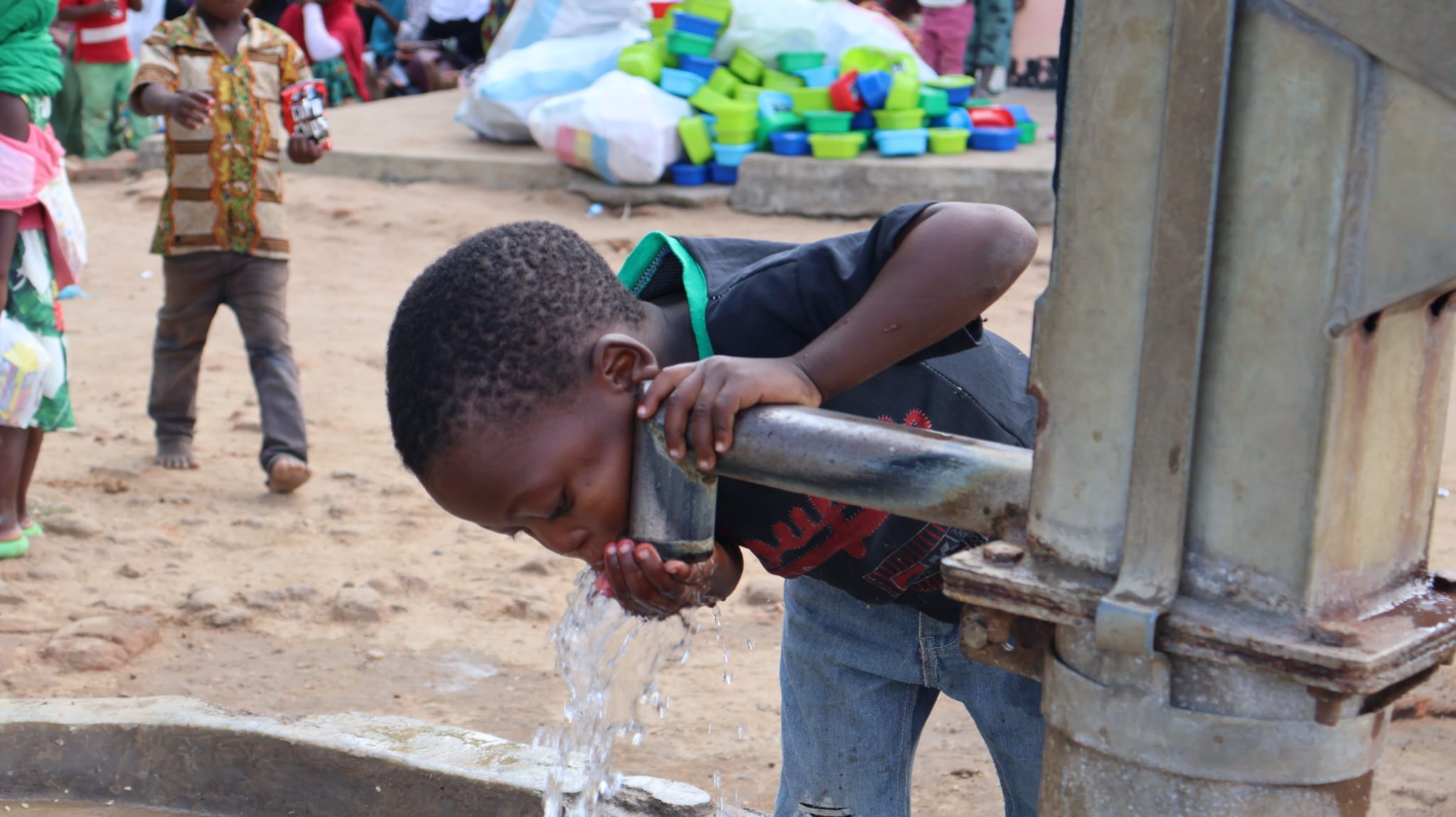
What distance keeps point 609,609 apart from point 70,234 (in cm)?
261

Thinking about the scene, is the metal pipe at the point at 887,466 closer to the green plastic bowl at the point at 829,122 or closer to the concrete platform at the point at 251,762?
the concrete platform at the point at 251,762

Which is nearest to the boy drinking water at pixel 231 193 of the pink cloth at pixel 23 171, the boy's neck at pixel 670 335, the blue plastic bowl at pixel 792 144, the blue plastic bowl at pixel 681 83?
the pink cloth at pixel 23 171

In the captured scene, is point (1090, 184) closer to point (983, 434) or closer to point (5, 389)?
point (983, 434)

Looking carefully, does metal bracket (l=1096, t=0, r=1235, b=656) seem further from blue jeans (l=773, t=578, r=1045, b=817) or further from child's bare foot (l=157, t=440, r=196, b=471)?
child's bare foot (l=157, t=440, r=196, b=471)

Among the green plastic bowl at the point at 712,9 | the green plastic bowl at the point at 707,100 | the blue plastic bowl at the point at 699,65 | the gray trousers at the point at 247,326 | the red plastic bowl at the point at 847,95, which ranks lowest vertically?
the gray trousers at the point at 247,326

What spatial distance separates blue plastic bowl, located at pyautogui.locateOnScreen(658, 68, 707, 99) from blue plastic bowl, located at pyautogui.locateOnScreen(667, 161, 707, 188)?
1.51 ft

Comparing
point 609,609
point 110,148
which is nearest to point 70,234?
point 609,609

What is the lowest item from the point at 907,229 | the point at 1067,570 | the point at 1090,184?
the point at 1067,570

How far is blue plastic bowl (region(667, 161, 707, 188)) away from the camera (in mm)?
7617

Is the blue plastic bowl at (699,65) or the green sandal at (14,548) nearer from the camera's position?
the green sandal at (14,548)

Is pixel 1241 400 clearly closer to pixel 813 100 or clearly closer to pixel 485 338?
pixel 485 338

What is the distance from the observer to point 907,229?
4.73 ft

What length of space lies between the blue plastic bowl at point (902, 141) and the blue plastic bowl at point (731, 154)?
0.66 meters

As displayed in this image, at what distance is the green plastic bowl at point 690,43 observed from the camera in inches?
311
